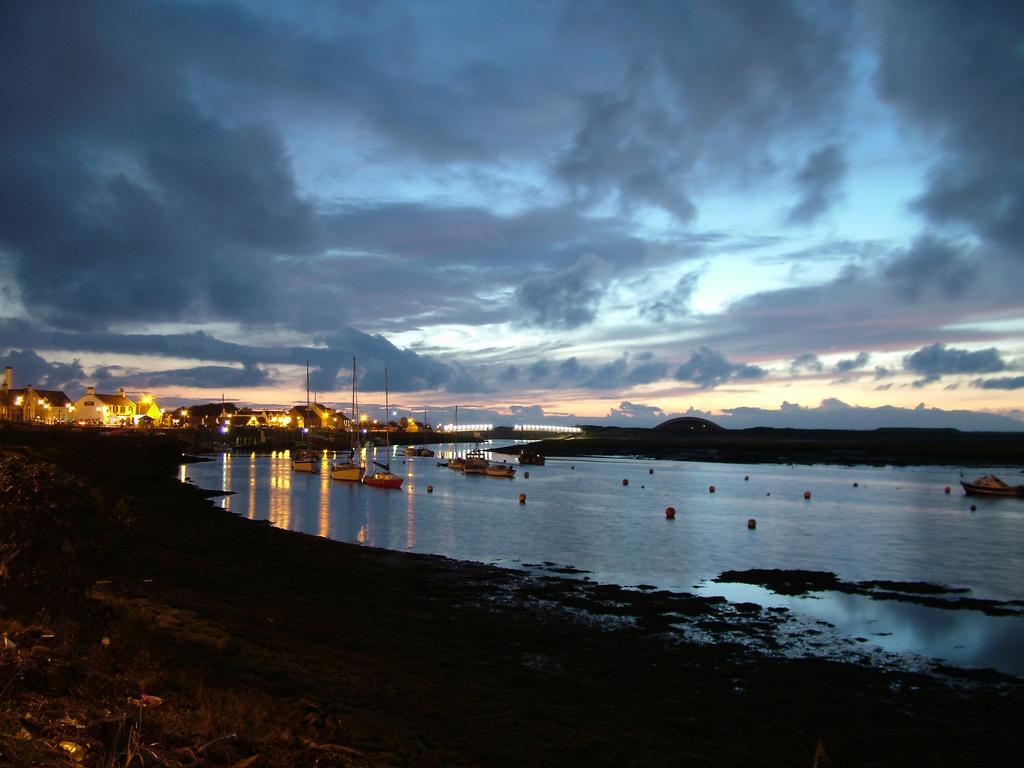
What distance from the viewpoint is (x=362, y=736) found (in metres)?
8.92

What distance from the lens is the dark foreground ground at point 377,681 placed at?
758cm

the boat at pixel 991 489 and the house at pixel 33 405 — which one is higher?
the house at pixel 33 405

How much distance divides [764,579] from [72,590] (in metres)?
25.1

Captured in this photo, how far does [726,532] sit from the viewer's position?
44.7 m

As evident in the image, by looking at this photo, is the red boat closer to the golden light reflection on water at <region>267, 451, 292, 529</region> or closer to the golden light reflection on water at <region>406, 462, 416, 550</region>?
the golden light reflection on water at <region>406, 462, 416, 550</region>

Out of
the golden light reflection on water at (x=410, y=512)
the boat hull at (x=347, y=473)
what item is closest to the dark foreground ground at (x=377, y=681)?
the golden light reflection on water at (x=410, y=512)

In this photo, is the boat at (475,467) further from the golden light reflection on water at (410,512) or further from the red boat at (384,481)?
the red boat at (384,481)

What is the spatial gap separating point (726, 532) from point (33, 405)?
12713cm

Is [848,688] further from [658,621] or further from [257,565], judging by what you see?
Result: [257,565]

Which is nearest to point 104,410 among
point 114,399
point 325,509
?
point 114,399

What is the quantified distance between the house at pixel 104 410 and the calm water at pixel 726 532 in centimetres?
8443

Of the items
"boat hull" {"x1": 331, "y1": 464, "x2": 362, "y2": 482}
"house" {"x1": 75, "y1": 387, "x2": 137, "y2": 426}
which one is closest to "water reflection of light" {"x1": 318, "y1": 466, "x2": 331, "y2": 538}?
"boat hull" {"x1": 331, "y1": 464, "x2": 362, "y2": 482}

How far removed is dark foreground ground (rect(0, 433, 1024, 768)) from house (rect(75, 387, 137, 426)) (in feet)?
490

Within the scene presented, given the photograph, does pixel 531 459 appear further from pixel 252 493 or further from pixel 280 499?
pixel 280 499
